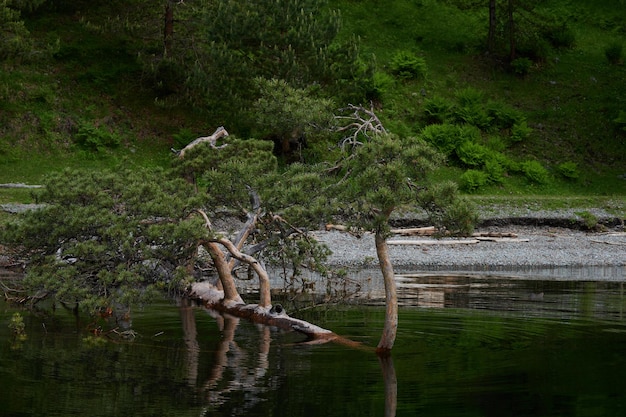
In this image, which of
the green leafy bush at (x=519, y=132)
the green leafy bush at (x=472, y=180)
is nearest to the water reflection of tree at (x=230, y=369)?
the green leafy bush at (x=472, y=180)

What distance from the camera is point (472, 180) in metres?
40.8

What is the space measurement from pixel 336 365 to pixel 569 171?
3052 centimetres

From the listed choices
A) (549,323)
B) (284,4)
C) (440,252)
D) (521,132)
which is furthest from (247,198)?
(521,132)

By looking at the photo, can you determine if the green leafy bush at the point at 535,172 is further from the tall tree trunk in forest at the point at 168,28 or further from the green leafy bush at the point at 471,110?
the tall tree trunk in forest at the point at 168,28

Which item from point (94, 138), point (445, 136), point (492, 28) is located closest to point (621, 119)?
point (445, 136)

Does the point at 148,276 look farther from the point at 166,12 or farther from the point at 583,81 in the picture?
the point at 583,81

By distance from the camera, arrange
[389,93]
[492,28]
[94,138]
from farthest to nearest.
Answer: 1. [492,28]
2. [389,93]
3. [94,138]

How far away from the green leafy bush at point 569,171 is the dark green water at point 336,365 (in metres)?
21.7

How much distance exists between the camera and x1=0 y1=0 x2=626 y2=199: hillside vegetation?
40219 millimetres

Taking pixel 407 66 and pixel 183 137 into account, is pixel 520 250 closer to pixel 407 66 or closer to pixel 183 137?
pixel 183 137

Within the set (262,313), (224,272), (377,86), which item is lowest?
(262,313)

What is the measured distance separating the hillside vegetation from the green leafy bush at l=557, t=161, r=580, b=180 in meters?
0.07

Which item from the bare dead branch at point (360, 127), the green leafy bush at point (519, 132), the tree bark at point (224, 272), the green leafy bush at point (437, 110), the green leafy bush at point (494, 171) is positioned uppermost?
the green leafy bush at point (437, 110)

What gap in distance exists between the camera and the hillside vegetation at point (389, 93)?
40219mm
